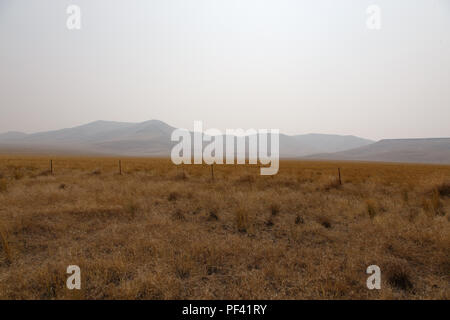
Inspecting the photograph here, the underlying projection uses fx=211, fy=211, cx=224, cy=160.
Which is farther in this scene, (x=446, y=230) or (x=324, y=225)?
(x=324, y=225)

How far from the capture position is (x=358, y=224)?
6473mm

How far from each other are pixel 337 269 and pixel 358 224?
3.05 meters

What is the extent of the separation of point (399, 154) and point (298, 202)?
21773 cm

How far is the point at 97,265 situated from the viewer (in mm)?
4109

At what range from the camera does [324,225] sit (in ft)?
21.7

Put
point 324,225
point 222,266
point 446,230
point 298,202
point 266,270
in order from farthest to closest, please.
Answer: point 298,202 < point 324,225 < point 446,230 < point 222,266 < point 266,270
